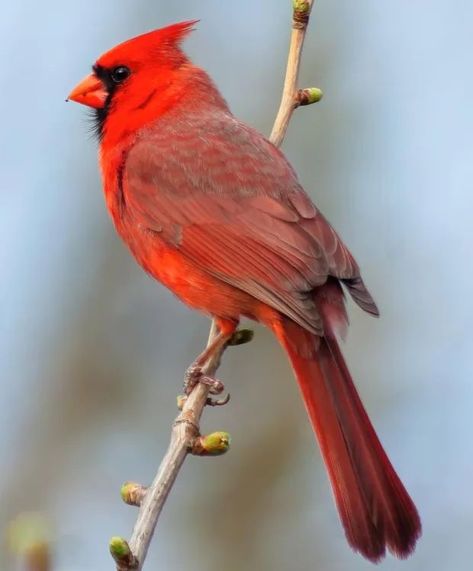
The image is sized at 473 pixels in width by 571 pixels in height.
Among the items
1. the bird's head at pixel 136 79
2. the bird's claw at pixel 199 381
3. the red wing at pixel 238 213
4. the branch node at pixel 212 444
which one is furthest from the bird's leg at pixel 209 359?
the bird's head at pixel 136 79

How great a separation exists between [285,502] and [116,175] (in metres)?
2.14

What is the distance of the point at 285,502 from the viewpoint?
5.62m

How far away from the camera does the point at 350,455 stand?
3.27 metres

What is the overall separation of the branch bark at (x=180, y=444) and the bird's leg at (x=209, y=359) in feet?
0.04

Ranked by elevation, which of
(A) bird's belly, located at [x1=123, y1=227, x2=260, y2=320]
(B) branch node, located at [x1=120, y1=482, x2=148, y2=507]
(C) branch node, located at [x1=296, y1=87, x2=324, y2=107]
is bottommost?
(B) branch node, located at [x1=120, y1=482, x2=148, y2=507]

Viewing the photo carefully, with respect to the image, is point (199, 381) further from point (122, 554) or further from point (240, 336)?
point (122, 554)

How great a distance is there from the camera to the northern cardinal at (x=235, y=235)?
3246 mm

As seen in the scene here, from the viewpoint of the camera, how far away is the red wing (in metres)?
3.57

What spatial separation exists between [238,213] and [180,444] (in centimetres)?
100

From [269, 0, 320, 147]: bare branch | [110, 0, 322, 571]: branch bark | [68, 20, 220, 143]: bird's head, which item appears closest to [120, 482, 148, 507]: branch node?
[110, 0, 322, 571]: branch bark

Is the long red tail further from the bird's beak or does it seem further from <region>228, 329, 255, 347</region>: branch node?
the bird's beak

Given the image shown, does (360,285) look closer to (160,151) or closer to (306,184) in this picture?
(160,151)

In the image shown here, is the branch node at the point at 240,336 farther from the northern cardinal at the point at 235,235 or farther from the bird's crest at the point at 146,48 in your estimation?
the bird's crest at the point at 146,48

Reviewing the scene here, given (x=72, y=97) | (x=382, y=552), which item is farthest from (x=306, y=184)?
(x=382, y=552)
